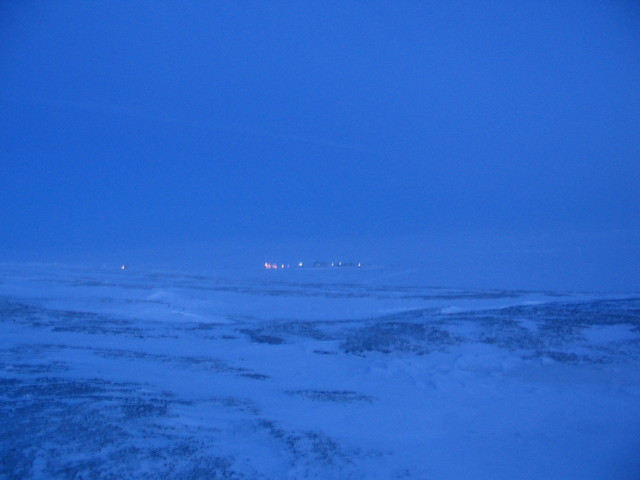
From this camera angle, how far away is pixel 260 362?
40.6ft

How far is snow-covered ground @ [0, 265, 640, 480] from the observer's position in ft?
21.6

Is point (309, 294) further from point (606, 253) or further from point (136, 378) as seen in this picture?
point (606, 253)

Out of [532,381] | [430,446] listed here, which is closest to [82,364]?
[430,446]

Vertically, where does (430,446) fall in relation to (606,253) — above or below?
below

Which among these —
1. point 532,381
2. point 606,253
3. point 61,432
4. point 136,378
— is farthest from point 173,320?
point 606,253

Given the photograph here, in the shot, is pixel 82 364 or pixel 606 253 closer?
pixel 82 364

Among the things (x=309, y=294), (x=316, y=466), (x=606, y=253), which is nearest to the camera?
(x=316, y=466)

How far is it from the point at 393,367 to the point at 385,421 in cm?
366

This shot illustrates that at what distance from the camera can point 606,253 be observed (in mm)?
56750

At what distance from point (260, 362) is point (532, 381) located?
6720 mm

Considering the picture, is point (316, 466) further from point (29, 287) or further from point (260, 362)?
point (29, 287)

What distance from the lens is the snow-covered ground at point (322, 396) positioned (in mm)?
6594

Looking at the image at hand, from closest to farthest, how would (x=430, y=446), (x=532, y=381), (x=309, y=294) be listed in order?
(x=430, y=446), (x=532, y=381), (x=309, y=294)

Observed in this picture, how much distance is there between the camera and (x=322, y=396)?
9.58 meters
